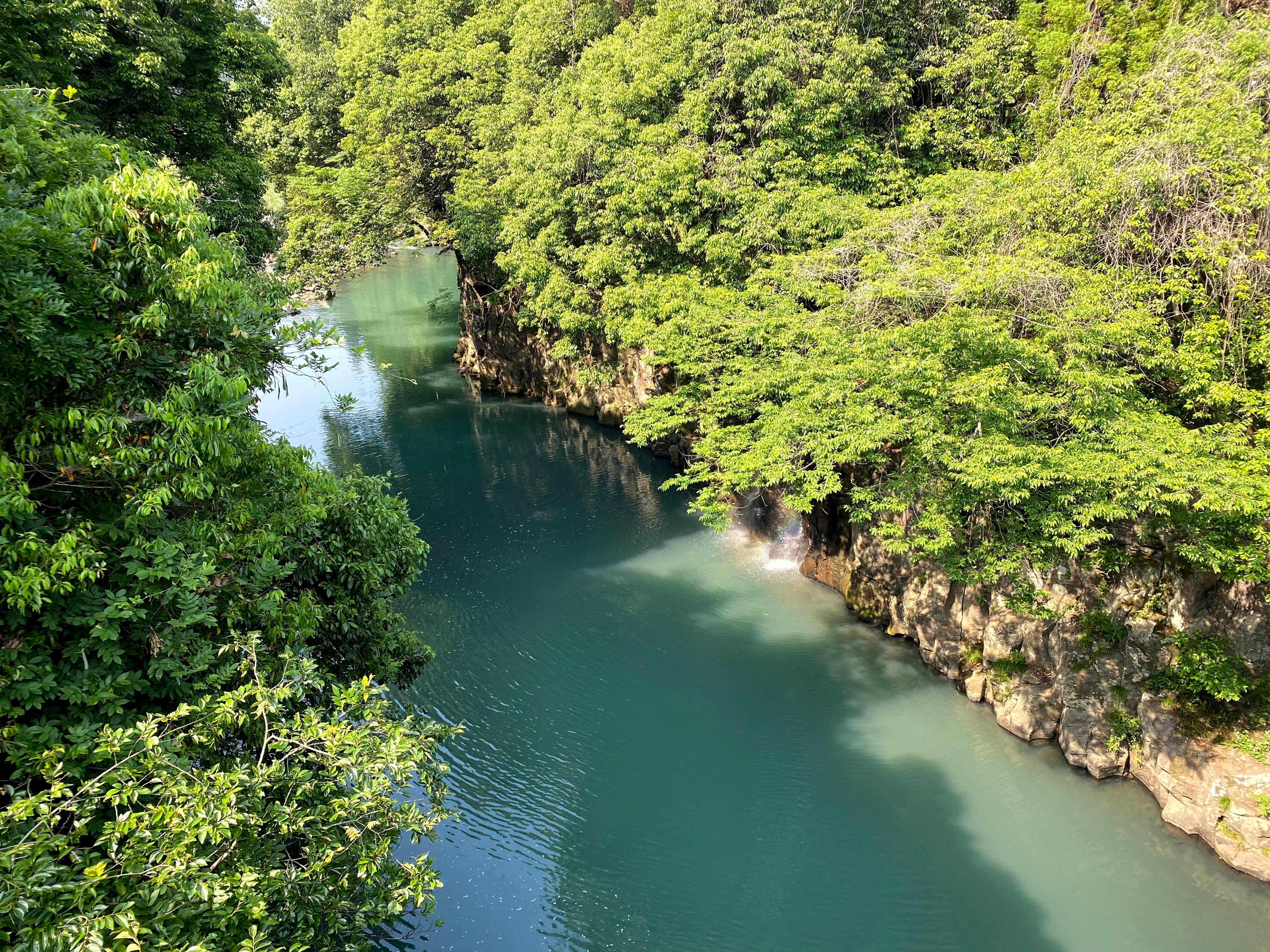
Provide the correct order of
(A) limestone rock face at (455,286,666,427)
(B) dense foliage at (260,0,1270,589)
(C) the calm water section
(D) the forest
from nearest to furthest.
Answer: (D) the forest
(C) the calm water section
(B) dense foliage at (260,0,1270,589)
(A) limestone rock face at (455,286,666,427)

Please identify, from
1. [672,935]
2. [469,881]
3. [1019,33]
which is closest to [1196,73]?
[1019,33]

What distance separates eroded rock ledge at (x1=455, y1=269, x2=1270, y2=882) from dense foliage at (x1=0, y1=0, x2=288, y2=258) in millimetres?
12661

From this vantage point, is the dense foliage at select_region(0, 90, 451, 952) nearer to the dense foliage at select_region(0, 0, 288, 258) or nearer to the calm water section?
the calm water section

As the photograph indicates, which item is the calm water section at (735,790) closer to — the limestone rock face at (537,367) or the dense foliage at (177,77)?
the limestone rock face at (537,367)

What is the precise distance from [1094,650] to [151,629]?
36.6ft

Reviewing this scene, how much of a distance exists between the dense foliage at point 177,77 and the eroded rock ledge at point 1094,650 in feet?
41.5

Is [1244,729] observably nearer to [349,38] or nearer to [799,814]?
[799,814]

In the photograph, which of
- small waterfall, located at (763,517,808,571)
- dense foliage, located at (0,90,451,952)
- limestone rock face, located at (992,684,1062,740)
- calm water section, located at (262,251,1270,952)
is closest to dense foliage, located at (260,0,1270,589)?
small waterfall, located at (763,517,808,571)

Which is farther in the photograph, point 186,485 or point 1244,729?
point 1244,729

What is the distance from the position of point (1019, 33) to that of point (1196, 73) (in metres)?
6.30

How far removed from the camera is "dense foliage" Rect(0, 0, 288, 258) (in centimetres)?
1242

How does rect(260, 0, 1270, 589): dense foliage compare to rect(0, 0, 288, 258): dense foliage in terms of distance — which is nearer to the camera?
rect(260, 0, 1270, 589): dense foliage

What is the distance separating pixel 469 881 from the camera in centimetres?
959

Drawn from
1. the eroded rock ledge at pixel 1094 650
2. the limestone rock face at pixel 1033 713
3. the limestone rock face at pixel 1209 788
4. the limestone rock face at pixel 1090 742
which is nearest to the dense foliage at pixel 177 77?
the eroded rock ledge at pixel 1094 650
